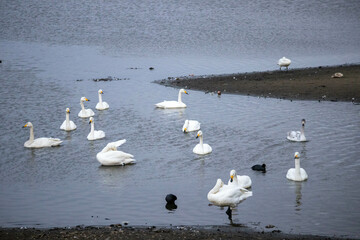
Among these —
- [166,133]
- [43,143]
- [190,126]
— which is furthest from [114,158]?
[190,126]

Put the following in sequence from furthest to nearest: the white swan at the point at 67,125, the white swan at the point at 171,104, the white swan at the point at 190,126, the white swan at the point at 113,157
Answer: the white swan at the point at 171,104 → the white swan at the point at 67,125 → the white swan at the point at 190,126 → the white swan at the point at 113,157

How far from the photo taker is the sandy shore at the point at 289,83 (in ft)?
77.6

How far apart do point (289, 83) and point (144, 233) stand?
1713 centimetres

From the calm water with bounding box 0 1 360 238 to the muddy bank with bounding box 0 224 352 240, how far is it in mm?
446

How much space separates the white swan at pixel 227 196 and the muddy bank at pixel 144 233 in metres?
0.90

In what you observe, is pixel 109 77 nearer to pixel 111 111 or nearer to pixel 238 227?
pixel 111 111

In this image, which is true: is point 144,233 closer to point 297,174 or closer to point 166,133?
point 297,174

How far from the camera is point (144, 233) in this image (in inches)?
406

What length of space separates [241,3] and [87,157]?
152 ft

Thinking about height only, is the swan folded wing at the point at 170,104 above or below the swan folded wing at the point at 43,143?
above

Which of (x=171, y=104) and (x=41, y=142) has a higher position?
(x=171, y=104)

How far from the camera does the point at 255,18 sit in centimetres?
5122

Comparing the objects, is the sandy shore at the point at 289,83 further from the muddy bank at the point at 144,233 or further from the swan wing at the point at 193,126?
the muddy bank at the point at 144,233


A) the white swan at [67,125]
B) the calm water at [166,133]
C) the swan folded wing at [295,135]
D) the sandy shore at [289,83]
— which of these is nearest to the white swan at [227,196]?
the calm water at [166,133]
